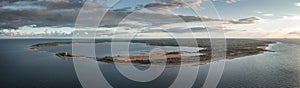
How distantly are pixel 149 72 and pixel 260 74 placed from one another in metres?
22.4

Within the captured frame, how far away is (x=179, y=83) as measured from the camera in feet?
149

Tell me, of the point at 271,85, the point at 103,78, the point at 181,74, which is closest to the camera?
the point at 271,85

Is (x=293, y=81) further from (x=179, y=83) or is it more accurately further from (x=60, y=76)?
(x=60, y=76)

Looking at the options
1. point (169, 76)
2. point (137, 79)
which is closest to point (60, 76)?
point (137, 79)

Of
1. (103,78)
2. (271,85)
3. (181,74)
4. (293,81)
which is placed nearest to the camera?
(271,85)

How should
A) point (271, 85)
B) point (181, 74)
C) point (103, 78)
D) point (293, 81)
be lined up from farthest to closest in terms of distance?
point (181, 74) < point (103, 78) < point (293, 81) < point (271, 85)

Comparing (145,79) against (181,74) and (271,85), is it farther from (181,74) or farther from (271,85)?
(271,85)

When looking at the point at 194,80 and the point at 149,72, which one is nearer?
the point at 194,80

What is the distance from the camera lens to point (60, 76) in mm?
51875

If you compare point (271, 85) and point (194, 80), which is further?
point (194, 80)

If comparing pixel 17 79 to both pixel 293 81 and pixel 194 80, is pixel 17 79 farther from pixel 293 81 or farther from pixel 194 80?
pixel 293 81

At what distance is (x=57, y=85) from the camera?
143 ft

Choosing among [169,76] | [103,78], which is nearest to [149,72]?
[169,76]

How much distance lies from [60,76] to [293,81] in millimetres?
42880
